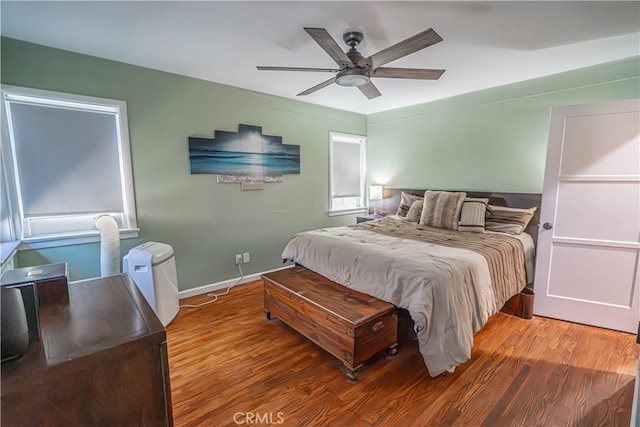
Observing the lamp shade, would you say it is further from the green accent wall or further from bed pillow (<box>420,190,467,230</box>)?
bed pillow (<box>420,190,467,230</box>)

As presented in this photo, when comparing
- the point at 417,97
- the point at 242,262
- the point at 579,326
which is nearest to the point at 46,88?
the point at 242,262

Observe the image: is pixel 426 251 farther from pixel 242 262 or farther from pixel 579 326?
pixel 242 262

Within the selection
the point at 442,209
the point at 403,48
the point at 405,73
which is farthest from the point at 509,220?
the point at 403,48

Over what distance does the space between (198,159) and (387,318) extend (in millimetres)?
2553

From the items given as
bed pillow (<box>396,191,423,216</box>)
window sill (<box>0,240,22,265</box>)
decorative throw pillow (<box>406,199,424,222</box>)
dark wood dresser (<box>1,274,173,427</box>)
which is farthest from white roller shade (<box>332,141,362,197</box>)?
dark wood dresser (<box>1,274,173,427</box>)

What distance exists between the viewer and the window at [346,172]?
4.56 m

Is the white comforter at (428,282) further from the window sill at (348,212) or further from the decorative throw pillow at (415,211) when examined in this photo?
the window sill at (348,212)

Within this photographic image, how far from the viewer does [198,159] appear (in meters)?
3.16

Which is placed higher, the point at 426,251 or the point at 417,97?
the point at 417,97

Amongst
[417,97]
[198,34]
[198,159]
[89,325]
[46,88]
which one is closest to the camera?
[89,325]

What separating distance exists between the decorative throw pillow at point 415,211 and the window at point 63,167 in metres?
3.22

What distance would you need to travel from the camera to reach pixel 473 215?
126 inches

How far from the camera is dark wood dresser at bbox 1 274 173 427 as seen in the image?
0.73m

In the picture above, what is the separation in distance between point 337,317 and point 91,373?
1368mm
